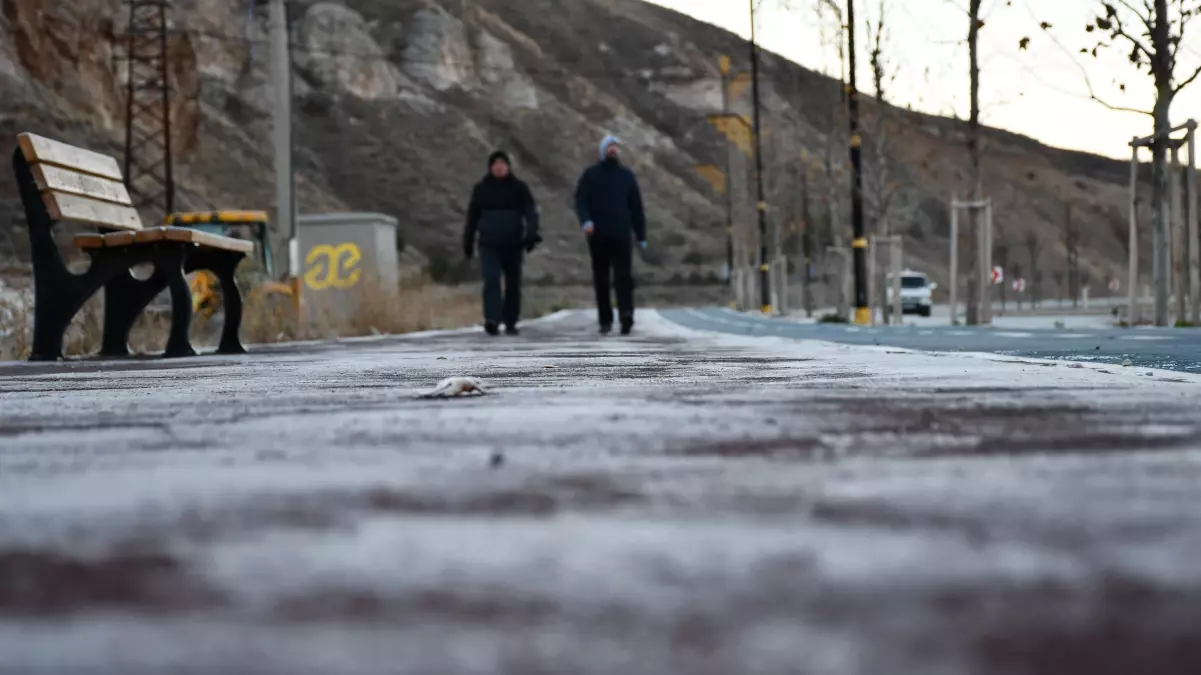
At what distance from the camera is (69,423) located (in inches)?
136

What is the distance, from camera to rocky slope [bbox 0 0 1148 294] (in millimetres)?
44562

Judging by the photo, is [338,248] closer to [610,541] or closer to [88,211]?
[88,211]

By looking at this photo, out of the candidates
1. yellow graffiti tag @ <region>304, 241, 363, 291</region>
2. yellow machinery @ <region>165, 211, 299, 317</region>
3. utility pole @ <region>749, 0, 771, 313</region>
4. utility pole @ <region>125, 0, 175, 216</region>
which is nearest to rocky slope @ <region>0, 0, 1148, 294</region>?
utility pole @ <region>749, 0, 771, 313</region>

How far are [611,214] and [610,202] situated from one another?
4.3 inches

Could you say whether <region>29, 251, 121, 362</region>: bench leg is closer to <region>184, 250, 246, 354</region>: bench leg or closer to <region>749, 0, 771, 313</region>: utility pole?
<region>184, 250, 246, 354</region>: bench leg

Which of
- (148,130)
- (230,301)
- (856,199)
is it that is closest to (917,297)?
(856,199)

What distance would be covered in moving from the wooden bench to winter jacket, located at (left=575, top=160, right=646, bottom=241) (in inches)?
190

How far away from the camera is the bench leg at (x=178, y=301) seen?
26.9ft

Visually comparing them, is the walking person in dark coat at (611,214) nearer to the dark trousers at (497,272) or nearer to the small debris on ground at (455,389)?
the dark trousers at (497,272)

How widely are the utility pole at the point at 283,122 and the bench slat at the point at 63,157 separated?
740 cm

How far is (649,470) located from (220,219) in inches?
799

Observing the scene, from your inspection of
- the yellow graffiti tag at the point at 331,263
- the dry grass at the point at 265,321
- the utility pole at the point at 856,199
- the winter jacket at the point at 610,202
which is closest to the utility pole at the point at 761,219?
the utility pole at the point at 856,199

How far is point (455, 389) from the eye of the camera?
13.8 ft

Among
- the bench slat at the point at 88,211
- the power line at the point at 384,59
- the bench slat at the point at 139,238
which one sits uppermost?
the power line at the point at 384,59
